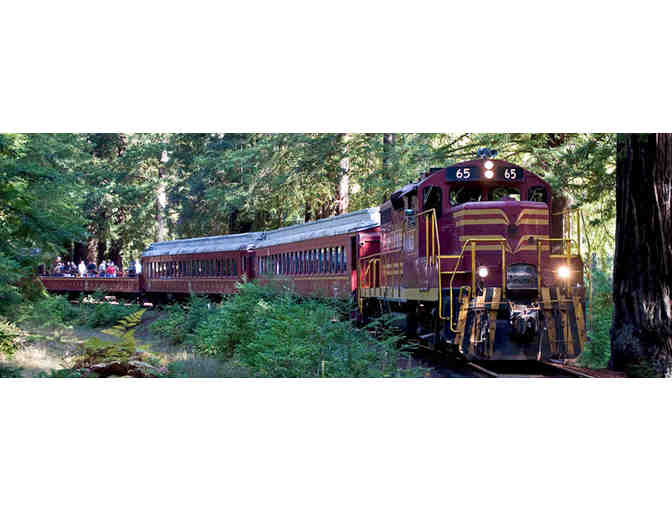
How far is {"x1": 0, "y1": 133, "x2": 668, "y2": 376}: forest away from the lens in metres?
13.0

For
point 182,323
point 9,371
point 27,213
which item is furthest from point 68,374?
point 182,323

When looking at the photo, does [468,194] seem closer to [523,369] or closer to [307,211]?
[523,369]

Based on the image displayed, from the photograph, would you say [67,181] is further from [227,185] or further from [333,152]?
[227,185]

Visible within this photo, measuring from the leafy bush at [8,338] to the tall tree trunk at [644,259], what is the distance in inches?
400

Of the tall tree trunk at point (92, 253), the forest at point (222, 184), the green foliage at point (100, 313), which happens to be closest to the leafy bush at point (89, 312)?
the green foliage at point (100, 313)

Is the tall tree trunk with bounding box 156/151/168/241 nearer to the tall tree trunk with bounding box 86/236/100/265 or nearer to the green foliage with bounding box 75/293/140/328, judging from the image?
the tall tree trunk with bounding box 86/236/100/265

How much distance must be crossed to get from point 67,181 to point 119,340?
145 inches

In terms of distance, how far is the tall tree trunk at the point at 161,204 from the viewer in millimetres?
26375

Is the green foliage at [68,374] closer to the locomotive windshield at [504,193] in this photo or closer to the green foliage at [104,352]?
the green foliage at [104,352]

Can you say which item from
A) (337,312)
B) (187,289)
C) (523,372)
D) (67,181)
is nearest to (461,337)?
(523,372)

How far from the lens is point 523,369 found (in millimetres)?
12172

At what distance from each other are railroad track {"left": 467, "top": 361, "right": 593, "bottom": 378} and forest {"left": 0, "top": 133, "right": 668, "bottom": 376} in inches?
48.6

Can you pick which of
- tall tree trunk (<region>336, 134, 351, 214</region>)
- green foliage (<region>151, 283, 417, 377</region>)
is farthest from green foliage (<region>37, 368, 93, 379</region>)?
tall tree trunk (<region>336, 134, 351, 214</region>)

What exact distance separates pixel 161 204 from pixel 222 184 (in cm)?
261
